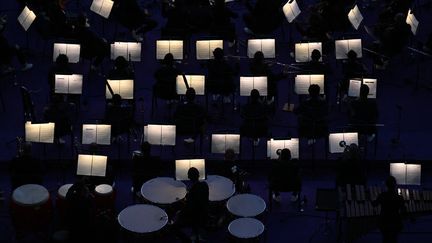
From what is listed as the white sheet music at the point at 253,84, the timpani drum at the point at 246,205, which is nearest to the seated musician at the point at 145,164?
the timpani drum at the point at 246,205

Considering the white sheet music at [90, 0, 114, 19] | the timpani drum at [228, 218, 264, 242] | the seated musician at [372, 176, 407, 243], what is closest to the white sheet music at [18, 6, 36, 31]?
the white sheet music at [90, 0, 114, 19]

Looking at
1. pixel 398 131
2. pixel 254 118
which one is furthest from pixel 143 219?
pixel 398 131

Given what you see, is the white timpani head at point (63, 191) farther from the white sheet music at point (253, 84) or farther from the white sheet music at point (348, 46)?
the white sheet music at point (348, 46)

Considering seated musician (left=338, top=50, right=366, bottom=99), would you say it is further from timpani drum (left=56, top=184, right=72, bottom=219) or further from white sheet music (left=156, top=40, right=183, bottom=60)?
timpani drum (left=56, top=184, right=72, bottom=219)

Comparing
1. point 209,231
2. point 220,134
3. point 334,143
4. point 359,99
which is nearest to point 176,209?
point 209,231

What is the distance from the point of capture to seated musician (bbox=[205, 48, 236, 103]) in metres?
23.0

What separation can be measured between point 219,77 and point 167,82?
1.29 metres

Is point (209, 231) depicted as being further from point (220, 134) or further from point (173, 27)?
point (173, 27)

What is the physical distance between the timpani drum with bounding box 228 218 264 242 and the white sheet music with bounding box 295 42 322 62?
6.15 m

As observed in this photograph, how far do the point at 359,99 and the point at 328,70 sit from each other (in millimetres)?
1882

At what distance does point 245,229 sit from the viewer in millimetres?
18484

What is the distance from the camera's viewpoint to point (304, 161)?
72.7 feet

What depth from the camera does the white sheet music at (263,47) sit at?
2361 cm

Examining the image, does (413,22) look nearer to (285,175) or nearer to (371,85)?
(371,85)
